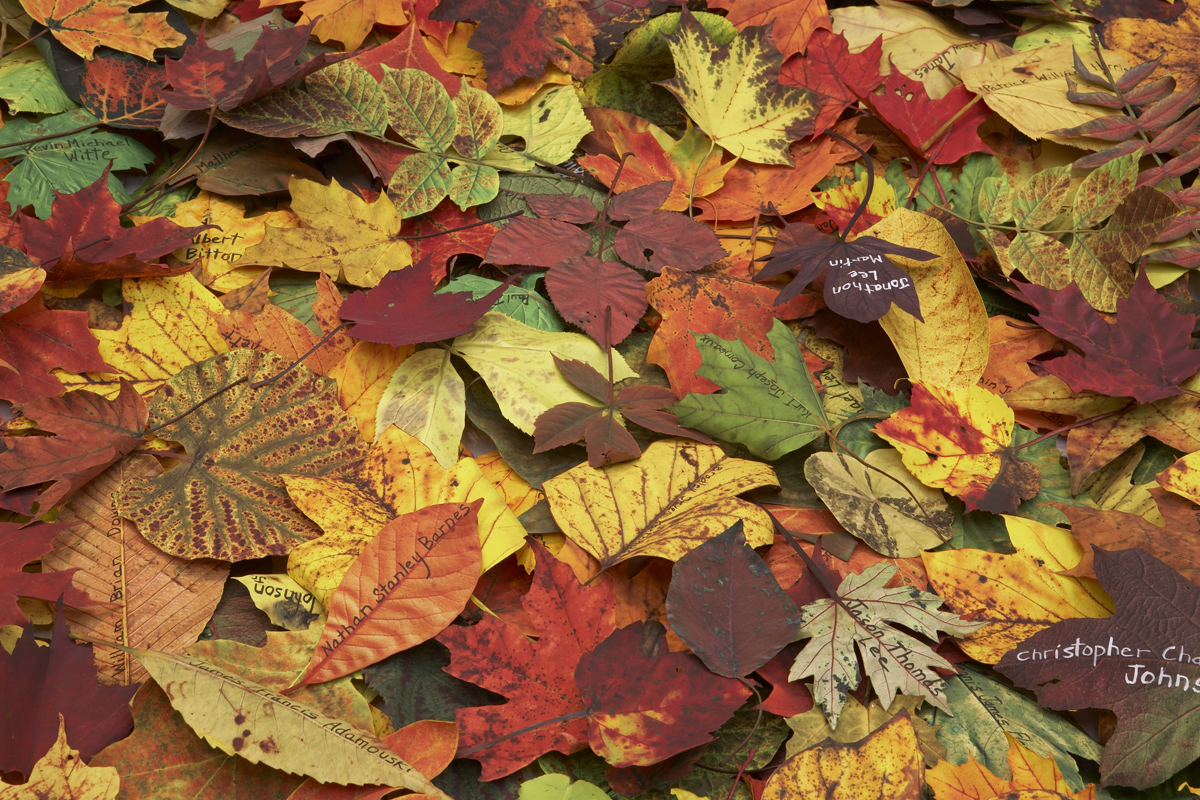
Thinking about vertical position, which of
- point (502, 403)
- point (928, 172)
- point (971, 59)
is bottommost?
point (502, 403)

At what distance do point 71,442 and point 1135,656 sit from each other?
102 cm

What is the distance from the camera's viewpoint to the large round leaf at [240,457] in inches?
31.4

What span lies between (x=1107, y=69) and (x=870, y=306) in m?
0.65

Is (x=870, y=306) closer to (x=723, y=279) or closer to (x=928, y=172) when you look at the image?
(x=723, y=279)

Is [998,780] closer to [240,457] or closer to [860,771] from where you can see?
[860,771]

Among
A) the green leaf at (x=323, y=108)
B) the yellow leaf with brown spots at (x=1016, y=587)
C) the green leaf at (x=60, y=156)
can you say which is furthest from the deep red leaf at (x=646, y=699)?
the green leaf at (x=60, y=156)

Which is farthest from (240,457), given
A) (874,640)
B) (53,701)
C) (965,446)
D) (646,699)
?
(965,446)

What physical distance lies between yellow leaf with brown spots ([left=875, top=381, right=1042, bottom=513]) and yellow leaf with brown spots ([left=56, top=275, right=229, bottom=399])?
770mm

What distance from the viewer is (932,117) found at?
1.18 m

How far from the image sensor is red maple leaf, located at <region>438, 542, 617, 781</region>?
0.70 meters

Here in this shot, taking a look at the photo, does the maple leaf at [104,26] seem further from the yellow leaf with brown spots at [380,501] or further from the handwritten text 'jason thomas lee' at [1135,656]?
the handwritten text 'jason thomas lee' at [1135,656]

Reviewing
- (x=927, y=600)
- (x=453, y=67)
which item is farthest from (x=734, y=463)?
(x=453, y=67)

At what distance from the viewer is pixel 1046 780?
69cm

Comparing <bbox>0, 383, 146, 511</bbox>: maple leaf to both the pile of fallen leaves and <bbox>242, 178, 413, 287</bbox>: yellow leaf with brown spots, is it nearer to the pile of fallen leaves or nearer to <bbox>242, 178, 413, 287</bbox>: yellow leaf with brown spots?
the pile of fallen leaves
